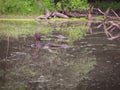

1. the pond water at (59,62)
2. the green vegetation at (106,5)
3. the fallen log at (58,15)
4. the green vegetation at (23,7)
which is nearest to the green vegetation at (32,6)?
A: the green vegetation at (23,7)

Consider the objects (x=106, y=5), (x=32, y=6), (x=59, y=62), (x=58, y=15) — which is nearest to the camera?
(x=59, y=62)

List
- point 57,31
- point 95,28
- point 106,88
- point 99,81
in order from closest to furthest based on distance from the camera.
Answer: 1. point 106,88
2. point 99,81
3. point 57,31
4. point 95,28

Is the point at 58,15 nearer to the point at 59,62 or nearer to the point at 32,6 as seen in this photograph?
the point at 32,6

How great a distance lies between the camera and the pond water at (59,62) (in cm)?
677

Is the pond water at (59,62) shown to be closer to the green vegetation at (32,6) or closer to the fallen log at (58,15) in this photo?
the fallen log at (58,15)

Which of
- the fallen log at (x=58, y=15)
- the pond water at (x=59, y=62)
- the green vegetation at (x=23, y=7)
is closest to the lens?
the pond water at (x=59, y=62)

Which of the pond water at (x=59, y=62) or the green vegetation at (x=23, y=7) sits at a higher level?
the pond water at (x=59, y=62)

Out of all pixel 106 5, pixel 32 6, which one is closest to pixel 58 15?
pixel 32 6

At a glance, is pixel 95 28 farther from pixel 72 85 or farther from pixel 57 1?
pixel 72 85

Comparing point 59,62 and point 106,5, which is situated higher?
point 59,62

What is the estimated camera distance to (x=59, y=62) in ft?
28.0

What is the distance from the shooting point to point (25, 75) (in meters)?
7.30

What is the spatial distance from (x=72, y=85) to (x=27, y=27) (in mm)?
7989

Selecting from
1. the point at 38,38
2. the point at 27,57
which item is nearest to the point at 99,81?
the point at 27,57
